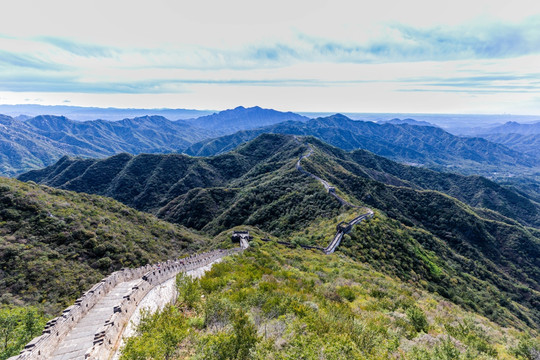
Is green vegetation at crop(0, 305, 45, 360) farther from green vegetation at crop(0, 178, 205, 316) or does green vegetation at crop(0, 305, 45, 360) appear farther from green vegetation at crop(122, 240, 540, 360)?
green vegetation at crop(0, 178, 205, 316)

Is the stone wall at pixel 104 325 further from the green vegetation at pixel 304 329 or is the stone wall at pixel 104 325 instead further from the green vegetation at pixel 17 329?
the green vegetation at pixel 17 329

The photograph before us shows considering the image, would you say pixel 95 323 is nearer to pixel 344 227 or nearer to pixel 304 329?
pixel 304 329

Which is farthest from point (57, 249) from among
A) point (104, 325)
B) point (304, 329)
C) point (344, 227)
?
point (344, 227)

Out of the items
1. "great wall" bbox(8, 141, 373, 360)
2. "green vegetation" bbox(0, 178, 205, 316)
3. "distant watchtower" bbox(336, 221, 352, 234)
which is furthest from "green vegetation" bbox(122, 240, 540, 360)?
"distant watchtower" bbox(336, 221, 352, 234)

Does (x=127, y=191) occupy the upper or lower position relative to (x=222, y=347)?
lower

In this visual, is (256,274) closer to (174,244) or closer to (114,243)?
(114,243)

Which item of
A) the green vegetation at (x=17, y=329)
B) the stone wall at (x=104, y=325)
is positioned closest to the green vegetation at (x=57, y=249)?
the green vegetation at (x=17, y=329)

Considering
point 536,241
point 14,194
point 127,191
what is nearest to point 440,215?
point 536,241
